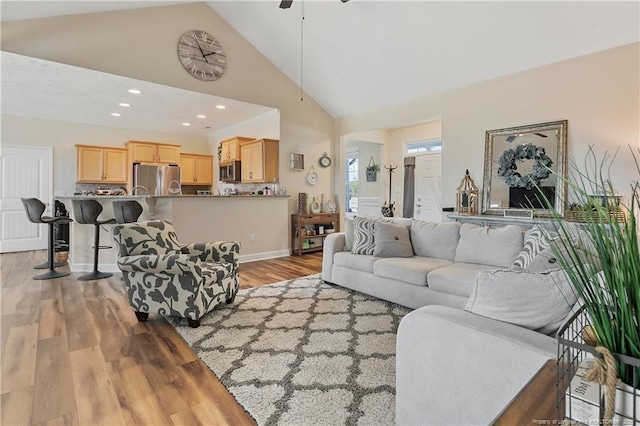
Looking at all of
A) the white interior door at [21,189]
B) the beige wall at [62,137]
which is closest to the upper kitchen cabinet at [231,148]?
the beige wall at [62,137]

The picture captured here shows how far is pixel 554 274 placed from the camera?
4.33 ft

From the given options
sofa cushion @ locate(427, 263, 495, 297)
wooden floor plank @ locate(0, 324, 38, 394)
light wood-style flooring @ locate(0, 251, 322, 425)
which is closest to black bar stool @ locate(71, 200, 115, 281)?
light wood-style flooring @ locate(0, 251, 322, 425)

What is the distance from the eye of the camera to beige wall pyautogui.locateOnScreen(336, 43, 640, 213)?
11.5 feet

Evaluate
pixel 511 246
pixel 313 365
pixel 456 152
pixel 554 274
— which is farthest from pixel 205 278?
pixel 456 152

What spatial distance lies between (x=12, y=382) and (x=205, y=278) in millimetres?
1293

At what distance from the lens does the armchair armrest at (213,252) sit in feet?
10.9

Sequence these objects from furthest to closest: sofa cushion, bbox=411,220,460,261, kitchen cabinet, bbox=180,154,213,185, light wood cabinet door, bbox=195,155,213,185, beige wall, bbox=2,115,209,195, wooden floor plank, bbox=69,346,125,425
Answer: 1. light wood cabinet door, bbox=195,155,213,185
2. kitchen cabinet, bbox=180,154,213,185
3. beige wall, bbox=2,115,209,195
4. sofa cushion, bbox=411,220,460,261
5. wooden floor plank, bbox=69,346,125,425

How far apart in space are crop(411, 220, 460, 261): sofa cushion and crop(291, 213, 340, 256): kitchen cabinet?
2.69 m

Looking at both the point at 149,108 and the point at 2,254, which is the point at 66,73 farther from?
the point at 2,254

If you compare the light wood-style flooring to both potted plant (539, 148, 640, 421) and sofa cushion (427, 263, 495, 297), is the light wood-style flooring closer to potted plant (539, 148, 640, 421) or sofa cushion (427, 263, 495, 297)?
potted plant (539, 148, 640, 421)

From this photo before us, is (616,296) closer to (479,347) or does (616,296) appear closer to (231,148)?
(479,347)

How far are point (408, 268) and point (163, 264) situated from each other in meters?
2.12

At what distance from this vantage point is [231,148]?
702 cm

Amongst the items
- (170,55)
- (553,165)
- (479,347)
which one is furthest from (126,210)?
(553,165)
